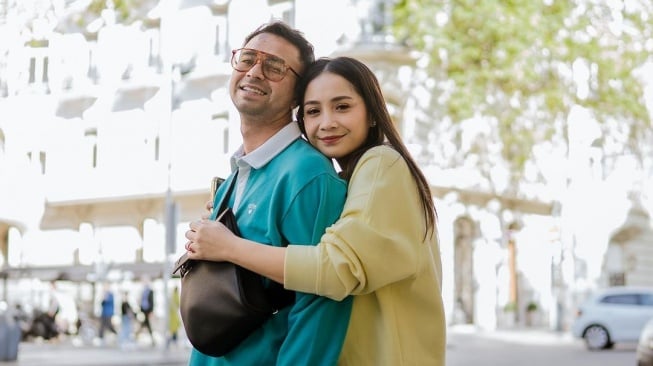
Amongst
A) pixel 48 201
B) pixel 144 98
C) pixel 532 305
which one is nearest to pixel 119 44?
pixel 144 98

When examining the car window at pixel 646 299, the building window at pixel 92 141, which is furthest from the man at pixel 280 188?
the building window at pixel 92 141

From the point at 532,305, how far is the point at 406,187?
36.0 metres

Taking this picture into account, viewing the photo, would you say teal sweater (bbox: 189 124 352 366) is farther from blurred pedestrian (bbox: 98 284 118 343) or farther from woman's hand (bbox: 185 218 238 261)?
blurred pedestrian (bbox: 98 284 118 343)

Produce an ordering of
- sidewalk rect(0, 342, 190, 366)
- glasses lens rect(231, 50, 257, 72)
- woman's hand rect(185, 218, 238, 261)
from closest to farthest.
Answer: woman's hand rect(185, 218, 238, 261)
glasses lens rect(231, 50, 257, 72)
sidewalk rect(0, 342, 190, 366)

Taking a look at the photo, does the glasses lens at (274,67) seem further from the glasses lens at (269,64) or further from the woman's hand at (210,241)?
the woman's hand at (210,241)

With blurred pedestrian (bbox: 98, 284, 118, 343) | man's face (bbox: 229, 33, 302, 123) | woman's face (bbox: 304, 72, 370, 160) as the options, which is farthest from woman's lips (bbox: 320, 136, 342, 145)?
blurred pedestrian (bbox: 98, 284, 118, 343)

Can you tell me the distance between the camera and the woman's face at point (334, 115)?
308cm

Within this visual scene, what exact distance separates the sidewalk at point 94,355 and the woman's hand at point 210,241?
55.7 feet

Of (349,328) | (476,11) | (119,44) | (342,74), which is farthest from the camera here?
(119,44)

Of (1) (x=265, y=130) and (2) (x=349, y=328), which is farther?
(1) (x=265, y=130)

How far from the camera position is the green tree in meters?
30.2

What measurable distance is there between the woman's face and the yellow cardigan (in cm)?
15

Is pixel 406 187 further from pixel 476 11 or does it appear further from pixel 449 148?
pixel 449 148

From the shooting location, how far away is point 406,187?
2932mm
